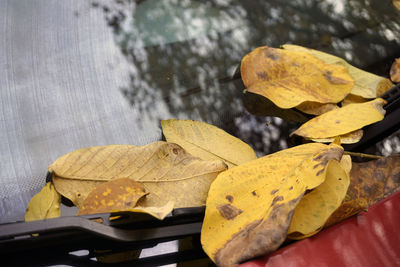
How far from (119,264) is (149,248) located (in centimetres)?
5

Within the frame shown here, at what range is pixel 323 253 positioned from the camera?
1.52 feet

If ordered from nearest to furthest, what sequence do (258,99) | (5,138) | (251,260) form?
(251,260)
(5,138)
(258,99)

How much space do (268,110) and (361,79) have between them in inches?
8.0

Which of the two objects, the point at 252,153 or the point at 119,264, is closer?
the point at 119,264

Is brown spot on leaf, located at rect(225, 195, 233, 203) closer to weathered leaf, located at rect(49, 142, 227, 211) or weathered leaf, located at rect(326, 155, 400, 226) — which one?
weathered leaf, located at rect(49, 142, 227, 211)

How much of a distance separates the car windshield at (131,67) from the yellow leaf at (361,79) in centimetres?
4

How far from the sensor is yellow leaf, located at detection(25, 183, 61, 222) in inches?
20.4

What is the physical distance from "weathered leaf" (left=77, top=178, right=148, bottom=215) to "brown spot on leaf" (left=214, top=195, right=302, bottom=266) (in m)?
0.14

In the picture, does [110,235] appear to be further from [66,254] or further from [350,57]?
[350,57]

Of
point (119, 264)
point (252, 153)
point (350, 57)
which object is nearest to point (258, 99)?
point (252, 153)

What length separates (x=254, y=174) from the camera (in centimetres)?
53

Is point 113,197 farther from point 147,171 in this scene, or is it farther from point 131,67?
point 131,67

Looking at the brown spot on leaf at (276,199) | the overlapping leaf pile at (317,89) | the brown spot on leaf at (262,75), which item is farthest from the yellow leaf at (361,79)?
the brown spot on leaf at (276,199)

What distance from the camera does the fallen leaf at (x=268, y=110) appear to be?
2.27 feet
